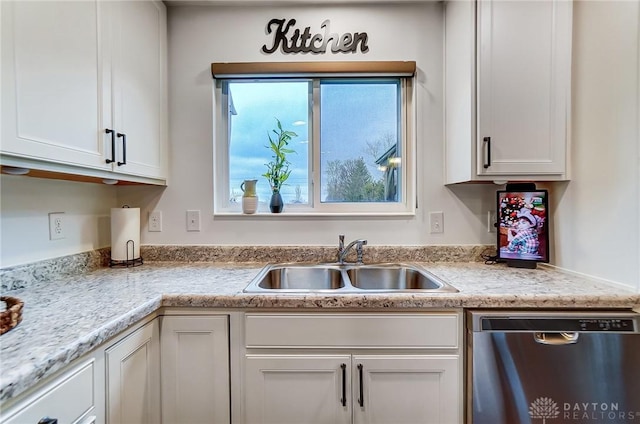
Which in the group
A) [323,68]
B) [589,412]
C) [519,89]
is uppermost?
[323,68]

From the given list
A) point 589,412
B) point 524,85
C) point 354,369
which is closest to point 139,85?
point 354,369

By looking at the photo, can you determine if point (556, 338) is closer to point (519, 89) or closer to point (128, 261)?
point (519, 89)

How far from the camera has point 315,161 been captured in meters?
1.82

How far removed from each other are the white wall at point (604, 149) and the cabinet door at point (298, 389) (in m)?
1.16

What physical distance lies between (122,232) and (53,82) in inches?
32.0

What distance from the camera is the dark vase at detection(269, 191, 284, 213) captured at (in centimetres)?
176

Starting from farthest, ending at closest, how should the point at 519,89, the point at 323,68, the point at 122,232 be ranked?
the point at 323,68 → the point at 122,232 → the point at 519,89

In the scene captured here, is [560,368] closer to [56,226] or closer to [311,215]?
[311,215]

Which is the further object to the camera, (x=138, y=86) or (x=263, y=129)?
(x=263, y=129)

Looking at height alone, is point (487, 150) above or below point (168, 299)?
above

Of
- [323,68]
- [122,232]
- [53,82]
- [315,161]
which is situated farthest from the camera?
[315,161]

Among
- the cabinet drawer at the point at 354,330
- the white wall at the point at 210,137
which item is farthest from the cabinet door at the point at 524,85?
the cabinet drawer at the point at 354,330

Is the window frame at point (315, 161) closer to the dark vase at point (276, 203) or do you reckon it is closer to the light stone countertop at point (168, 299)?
the dark vase at point (276, 203)

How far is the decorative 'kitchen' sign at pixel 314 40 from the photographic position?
1717 mm
